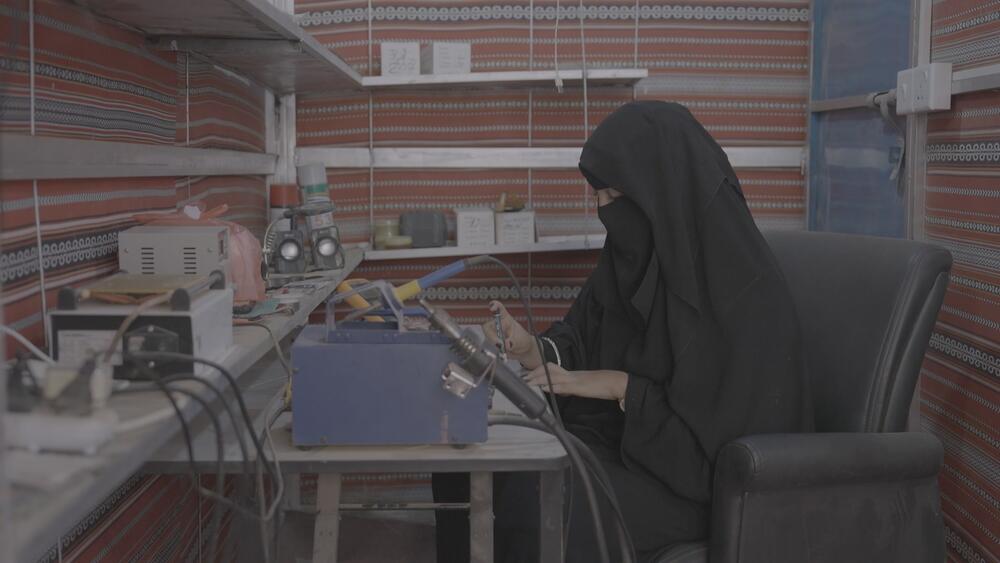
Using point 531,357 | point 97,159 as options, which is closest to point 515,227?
point 531,357

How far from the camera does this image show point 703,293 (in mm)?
1729

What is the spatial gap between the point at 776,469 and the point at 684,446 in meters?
0.22

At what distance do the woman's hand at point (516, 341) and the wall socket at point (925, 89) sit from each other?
3.48ft

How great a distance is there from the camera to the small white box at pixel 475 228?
2938 mm

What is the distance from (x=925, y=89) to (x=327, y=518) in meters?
1.62

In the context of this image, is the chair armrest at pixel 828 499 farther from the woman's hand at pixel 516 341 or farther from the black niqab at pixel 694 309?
the woman's hand at pixel 516 341

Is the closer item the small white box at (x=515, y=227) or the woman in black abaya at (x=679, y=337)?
the woman in black abaya at (x=679, y=337)

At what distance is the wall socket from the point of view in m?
2.09

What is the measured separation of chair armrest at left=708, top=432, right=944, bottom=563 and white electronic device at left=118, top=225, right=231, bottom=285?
938 mm

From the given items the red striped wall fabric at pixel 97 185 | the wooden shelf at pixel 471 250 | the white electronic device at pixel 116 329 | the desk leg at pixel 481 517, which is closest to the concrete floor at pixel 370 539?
→ the red striped wall fabric at pixel 97 185

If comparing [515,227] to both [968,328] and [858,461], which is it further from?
[858,461]

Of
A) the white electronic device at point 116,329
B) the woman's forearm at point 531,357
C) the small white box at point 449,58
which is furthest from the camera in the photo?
the small white box at point 449,58

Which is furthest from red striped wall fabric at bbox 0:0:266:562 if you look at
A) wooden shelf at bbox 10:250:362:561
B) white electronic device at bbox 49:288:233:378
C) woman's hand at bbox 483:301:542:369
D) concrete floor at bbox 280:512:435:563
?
woman's hand at bbox 483:301:542:369

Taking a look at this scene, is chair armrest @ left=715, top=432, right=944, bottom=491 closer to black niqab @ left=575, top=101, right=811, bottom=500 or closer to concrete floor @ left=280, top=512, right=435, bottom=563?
black niqab @ left=575, top=101, right=811, bottom=500
